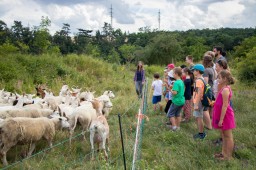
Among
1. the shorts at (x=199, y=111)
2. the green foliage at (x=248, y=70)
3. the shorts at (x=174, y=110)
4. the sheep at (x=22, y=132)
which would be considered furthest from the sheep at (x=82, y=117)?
the green foliage at (x=248, y=70)

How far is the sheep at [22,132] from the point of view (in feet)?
16.8

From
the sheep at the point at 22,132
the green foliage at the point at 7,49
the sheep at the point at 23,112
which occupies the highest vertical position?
the green foliage at the point at 7,49

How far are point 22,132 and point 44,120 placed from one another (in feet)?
2.31

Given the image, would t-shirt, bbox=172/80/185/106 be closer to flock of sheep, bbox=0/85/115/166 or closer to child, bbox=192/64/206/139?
child, bbox=192/64/206/139

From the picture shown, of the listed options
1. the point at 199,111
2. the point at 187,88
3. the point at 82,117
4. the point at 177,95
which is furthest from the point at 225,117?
the point at 82,117

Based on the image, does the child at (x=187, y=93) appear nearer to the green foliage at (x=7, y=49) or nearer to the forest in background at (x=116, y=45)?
the green foliage at (x=7, y=49)

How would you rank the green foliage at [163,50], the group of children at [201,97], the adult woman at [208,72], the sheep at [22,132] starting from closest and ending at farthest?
the group of children at [201,97] < the sheep at [22,132] < the adult woman at [208,72] < the green foliage at [163,50]

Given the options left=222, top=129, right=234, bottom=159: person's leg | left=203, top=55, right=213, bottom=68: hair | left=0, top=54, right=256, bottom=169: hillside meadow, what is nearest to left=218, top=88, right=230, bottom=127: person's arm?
left=222, top=129, right=234, bottom=159: person's leg

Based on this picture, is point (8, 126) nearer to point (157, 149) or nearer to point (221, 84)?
point (157, 149)

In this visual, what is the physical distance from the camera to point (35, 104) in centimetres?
761

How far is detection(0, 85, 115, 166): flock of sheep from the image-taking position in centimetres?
520

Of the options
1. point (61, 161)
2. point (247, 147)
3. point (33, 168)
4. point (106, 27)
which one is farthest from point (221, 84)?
point (106, 27)

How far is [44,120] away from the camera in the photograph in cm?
592

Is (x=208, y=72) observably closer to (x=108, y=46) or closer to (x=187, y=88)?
(x=187, y=88)
